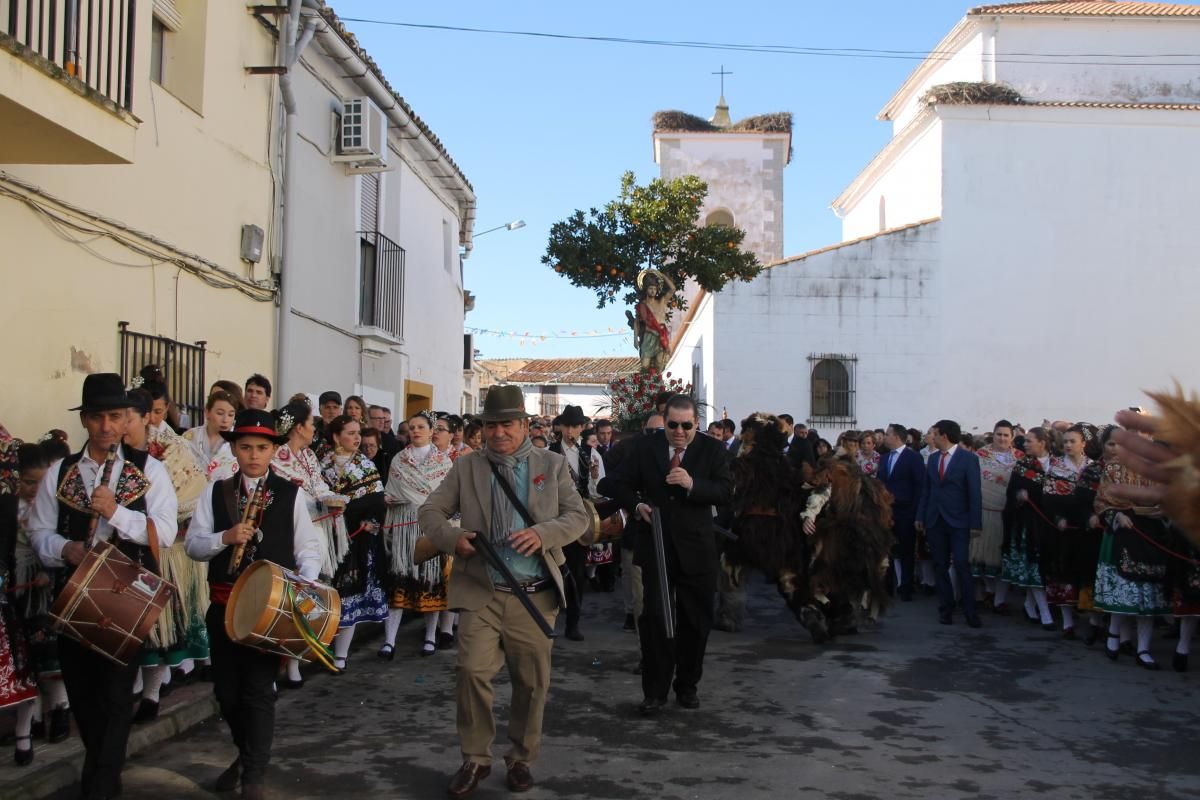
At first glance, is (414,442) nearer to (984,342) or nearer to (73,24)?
Answer: (73,24)

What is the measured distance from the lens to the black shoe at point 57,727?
6.24 m

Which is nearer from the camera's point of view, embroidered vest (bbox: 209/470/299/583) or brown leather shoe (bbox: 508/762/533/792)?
embroidered vest (bbox: 209/470/299/583)

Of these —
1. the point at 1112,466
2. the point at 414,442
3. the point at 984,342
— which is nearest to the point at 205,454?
the point at 414,442

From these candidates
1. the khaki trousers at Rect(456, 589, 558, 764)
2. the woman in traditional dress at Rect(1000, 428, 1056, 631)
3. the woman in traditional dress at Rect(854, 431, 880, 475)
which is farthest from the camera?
the woman in traditional dress at Rect(854, 431, 880, 475)

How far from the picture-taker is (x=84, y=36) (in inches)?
337

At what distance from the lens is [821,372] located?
24922 millimetres

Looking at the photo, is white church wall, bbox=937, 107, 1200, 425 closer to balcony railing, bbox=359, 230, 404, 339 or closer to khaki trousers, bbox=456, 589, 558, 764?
balcony railing, bbox=359, 230, 404, 339

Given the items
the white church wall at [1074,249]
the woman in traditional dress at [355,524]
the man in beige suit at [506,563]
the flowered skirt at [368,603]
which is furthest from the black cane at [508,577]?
the white church wall at [1074,249]

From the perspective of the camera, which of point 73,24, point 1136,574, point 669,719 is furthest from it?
point 1136,574

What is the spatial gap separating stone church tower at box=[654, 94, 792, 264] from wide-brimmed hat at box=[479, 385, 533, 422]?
30.7 metres

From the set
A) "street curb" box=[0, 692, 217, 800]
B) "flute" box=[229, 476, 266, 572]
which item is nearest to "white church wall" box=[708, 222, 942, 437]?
"street curb" box=[0, 692, 217, 800]

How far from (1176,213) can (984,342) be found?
5768mm

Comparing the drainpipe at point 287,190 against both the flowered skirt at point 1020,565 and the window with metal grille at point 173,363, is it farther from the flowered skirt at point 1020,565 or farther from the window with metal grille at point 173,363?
the flowered skirt at point 1020,565

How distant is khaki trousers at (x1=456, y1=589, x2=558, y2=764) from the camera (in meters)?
5.61
